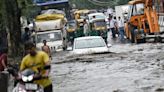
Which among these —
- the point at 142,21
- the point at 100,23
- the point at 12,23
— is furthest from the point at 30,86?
the point at 100,23

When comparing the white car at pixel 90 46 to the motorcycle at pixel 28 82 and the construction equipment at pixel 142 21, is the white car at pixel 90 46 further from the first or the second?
the motorcycle at pixel 28 82

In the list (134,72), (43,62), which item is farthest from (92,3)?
(43,62)

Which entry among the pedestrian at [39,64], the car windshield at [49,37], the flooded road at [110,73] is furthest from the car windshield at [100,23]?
the pedestrian at [39,64]

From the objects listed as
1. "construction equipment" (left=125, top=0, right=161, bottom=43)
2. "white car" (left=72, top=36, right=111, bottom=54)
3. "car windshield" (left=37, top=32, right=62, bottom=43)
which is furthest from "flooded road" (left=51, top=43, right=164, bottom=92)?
"car windshield" (left=37, top=32, right=62, bottom=43)

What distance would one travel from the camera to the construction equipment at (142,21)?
2995 centimetres

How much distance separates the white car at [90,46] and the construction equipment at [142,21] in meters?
8.34

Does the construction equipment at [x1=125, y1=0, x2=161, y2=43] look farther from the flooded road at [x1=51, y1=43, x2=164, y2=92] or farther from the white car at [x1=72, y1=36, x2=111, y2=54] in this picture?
the white car at [x1=72, y1=36, x2=111, y2=54]

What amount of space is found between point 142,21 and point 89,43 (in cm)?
955

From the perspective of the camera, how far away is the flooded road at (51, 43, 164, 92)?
534 inches

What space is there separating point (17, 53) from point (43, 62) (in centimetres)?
1406

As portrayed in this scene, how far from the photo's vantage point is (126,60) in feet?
67.2

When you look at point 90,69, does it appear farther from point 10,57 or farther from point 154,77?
point 10,57

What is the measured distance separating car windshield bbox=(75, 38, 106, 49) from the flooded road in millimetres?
482

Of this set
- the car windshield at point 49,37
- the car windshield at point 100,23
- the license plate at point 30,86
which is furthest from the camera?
the car windshield at point 100,23
